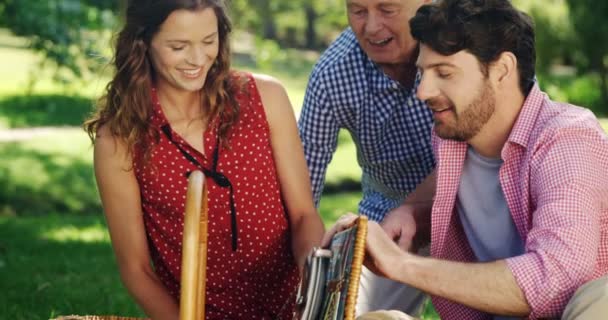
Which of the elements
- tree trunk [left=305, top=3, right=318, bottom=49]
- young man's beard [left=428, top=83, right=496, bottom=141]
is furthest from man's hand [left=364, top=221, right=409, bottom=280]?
tree trunk [left=305, top=3, right=318, bottom=49]

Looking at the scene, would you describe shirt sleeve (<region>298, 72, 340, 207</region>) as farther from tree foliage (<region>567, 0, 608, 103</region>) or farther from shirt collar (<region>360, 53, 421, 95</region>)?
tree foliage (<region>567, 0, 608, 103</region>)

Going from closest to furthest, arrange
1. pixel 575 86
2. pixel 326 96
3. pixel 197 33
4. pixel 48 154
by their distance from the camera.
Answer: pixel 197 33
pixel 326 96
pixel 48 154
pixel 575 86

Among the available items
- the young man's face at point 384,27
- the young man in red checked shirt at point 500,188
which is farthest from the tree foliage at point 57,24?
the young man in red checked shirt at point 500,188

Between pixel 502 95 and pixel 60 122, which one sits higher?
pixel 502 95

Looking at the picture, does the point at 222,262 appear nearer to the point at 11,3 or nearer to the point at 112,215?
the point at 112,215

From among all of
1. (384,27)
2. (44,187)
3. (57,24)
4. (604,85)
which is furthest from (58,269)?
(604,85)

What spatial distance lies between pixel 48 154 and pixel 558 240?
28.6ft

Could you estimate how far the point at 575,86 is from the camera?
1706 centimetres

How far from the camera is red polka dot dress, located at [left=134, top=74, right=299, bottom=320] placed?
3676 millimetres

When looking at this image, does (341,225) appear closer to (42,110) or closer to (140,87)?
(140,87)

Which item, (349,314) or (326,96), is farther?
(326,96)

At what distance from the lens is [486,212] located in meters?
3.48

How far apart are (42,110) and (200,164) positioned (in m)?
11.7

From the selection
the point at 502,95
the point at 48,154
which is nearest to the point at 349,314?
the point at 502,95
